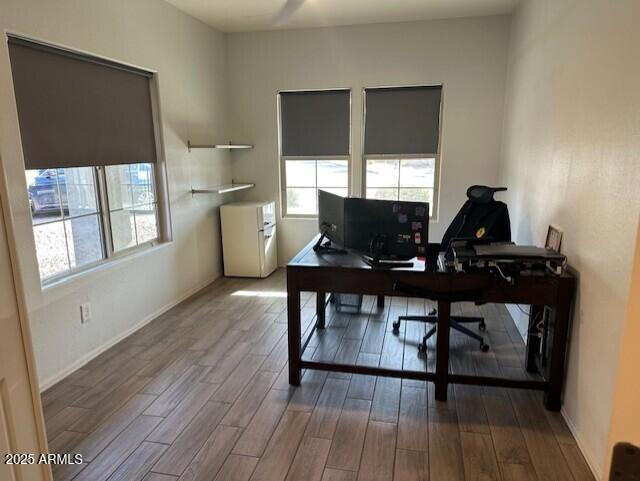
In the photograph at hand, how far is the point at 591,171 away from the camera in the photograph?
206 cm

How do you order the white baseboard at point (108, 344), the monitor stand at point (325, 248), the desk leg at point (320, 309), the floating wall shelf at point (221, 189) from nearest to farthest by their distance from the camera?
the white baseboard at point (108, 344) < the monitor stand at point (325, 248) < the desk leg at point (320, 309) < the floating wall shelf at point (221, 189)

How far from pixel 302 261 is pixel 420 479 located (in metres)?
1.36

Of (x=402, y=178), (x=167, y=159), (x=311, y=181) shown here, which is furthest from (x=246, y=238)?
(x=402, y=178)

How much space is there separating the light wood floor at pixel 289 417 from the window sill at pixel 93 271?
60 centimetres

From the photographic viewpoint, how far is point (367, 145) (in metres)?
4.86

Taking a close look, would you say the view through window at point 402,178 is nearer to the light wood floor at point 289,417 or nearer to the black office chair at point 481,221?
the black office chair at point 481,221

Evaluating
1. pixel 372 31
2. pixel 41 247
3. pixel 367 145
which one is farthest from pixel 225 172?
pixel 41 247

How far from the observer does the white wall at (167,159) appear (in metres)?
2.46

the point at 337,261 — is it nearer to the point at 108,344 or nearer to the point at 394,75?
the point at 108,344

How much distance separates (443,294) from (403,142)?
9.13 feet

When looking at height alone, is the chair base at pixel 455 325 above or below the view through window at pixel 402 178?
below

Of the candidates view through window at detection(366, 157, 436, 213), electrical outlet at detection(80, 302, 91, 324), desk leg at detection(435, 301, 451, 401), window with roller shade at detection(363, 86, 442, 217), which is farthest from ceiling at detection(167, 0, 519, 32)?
desk leg at detection(435, 301, 451, 401)

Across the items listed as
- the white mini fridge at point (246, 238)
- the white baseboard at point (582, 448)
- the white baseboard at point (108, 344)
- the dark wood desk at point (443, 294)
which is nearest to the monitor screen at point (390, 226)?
the dark wood desk at point (443, 294)

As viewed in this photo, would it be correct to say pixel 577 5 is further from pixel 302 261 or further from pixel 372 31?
pixel 372 31
